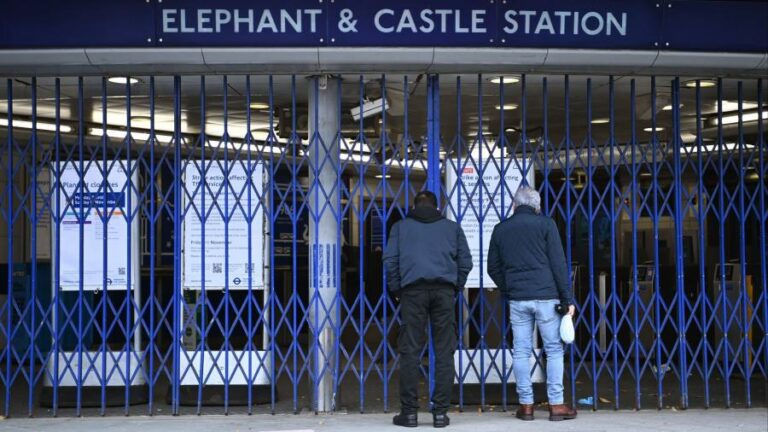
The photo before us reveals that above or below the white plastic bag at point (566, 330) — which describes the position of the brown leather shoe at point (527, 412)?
below

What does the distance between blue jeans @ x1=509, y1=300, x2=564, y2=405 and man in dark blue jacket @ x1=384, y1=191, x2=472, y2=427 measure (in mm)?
545

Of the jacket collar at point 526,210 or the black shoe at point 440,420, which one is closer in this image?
the black shoe at point 440,420

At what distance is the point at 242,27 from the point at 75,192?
2.12 m

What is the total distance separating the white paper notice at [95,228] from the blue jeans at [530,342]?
3.38 m

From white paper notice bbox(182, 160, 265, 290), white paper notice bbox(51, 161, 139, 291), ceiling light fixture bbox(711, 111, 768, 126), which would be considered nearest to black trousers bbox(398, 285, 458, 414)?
white paper notice bbox(182, 160, 265, 290)

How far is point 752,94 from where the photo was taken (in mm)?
9203

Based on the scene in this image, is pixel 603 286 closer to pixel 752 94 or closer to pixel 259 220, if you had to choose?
pixel 752 94

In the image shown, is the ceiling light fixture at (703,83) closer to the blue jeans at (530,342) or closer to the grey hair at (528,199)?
the grey hair at (528,199)

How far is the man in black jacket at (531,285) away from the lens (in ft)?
24.9

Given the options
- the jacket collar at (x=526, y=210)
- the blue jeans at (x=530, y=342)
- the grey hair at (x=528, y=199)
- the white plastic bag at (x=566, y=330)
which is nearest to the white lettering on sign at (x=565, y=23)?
the grey hair at (x=528, y=199)

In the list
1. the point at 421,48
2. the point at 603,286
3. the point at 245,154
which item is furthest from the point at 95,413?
the point at 603,286

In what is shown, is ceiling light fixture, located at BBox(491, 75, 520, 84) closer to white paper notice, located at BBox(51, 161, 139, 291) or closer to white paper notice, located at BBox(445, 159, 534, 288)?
white paper notice, located at BBox(445, 159, 534, 288)

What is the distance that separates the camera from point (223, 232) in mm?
8562

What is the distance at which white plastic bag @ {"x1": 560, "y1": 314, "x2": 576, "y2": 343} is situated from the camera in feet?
24.6
